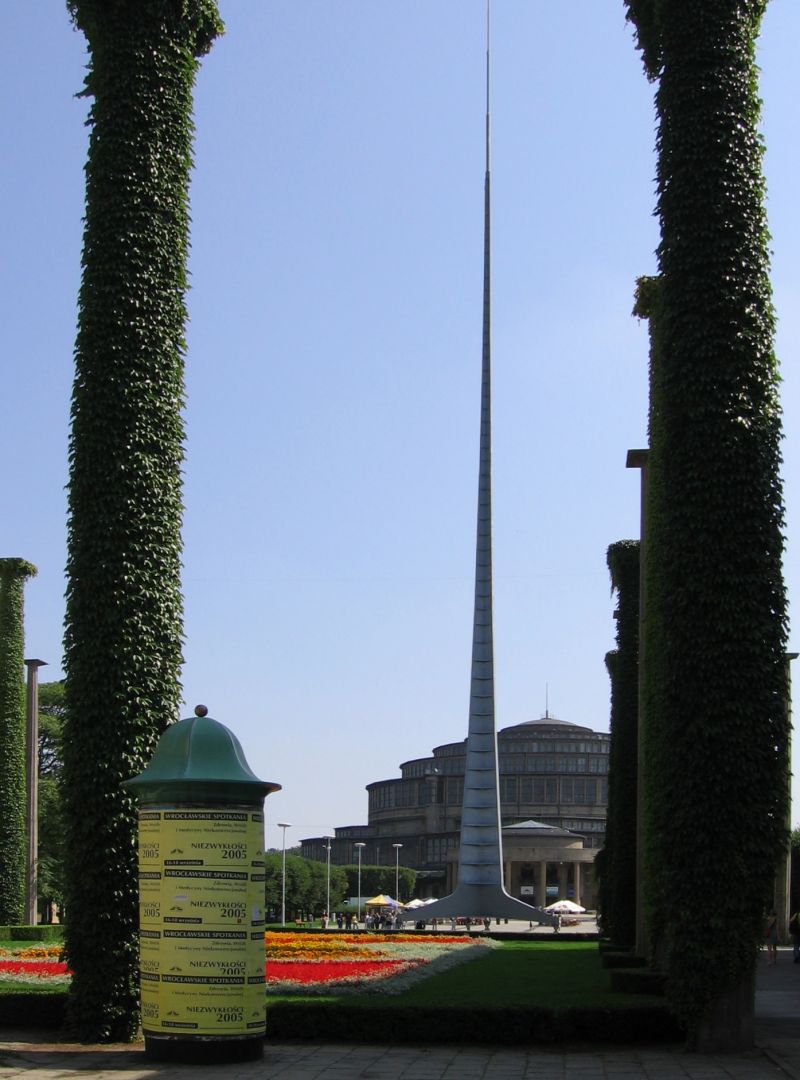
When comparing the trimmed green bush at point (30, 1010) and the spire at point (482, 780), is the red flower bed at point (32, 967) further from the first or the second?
the spire at point (482, 780)

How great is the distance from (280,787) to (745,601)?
6596 mm

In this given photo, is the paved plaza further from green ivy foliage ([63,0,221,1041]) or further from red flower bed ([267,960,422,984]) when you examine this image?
red flower bed ([267,960,422,984])

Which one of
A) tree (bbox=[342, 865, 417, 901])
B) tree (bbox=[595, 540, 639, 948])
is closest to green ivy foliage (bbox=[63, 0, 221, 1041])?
tree (bbox=[595, 540, 639, 948])

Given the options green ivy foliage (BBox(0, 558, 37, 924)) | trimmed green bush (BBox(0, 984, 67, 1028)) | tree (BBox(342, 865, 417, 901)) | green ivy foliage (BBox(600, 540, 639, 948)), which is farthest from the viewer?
tree (BBox(342, 865, 417, 901))

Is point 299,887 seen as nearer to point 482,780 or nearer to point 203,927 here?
point 482,780

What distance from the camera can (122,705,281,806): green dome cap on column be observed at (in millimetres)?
16797

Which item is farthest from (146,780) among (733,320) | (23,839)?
(23,839)

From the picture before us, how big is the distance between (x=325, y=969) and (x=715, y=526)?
14.5 meters

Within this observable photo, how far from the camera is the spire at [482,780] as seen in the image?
5038cm

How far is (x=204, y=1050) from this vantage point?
1639 centimetres

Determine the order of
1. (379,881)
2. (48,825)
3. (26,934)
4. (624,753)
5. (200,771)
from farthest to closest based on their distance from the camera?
(379,881)
(48,825)
(26,934)
(624,753)
(200,771)

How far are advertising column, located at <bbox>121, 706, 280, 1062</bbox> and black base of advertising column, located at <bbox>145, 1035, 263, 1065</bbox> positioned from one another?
0.01 meters

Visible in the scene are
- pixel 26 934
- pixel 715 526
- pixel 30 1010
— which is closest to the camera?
pixel 715 526


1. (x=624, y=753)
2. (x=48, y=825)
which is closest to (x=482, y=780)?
(x=624, y=753)
